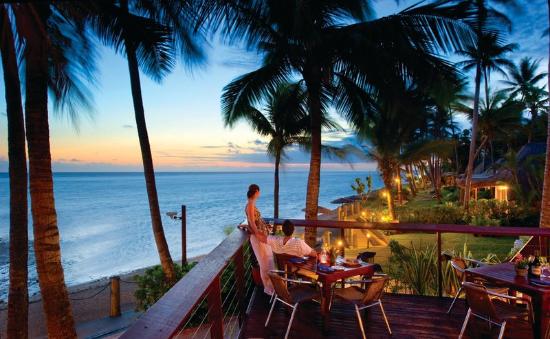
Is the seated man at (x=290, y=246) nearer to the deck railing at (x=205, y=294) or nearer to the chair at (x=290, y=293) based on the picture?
the chair at (x=290, y=293)

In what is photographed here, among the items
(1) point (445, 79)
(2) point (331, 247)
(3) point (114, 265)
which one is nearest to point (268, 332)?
(2) point (331, 247)

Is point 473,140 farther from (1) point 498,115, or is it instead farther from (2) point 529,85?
(2) point 529,85

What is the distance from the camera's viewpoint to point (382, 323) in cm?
391

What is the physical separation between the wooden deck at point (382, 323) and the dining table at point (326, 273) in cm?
23

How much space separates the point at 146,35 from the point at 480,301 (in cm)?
741

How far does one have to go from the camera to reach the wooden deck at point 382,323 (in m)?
3.62

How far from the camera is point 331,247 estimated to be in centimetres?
414

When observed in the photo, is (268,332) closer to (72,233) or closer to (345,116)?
(345,116)

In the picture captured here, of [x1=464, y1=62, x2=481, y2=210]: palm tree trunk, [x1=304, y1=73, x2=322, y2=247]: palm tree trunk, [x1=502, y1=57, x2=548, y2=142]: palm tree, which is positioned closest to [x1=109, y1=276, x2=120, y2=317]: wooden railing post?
[x1=304, y1=73, x2=322, y2=247]: palm tree trunk

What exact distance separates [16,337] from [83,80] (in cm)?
432

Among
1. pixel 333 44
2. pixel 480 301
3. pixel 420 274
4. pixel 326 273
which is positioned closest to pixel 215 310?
pixel 326 273

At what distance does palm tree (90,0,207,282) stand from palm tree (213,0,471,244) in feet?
4.62

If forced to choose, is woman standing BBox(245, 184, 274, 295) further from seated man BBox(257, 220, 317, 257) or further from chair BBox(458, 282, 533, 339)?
chair BBox(458, 282, 533, 339)

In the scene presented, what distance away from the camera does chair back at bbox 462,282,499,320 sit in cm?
307
